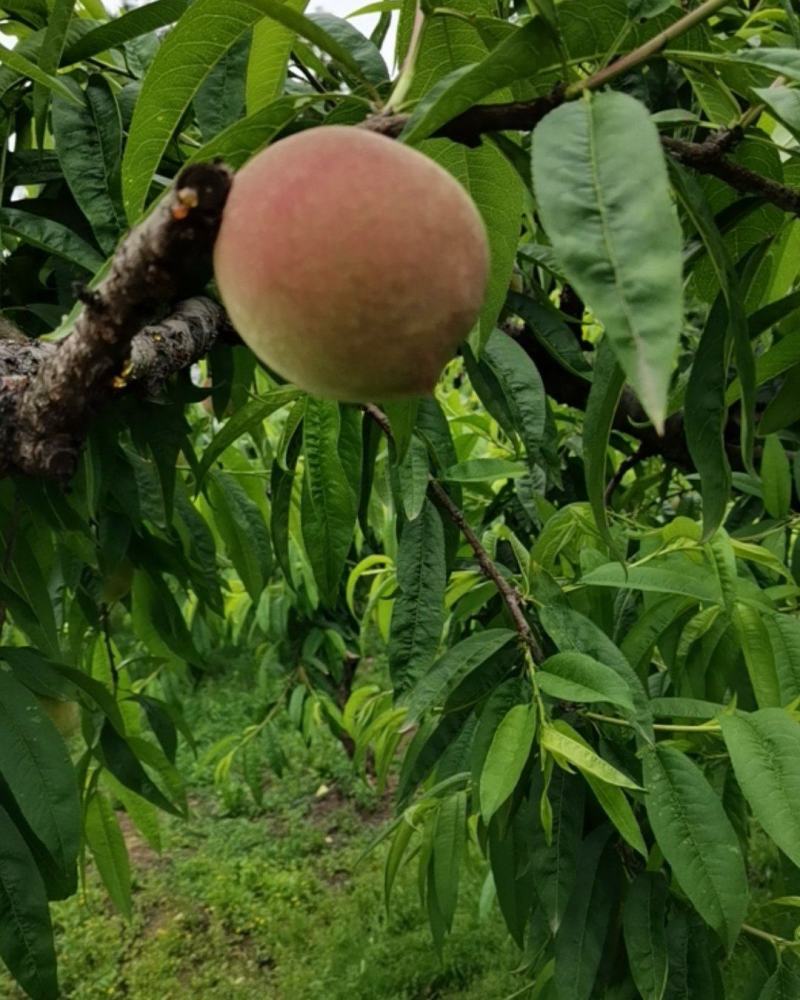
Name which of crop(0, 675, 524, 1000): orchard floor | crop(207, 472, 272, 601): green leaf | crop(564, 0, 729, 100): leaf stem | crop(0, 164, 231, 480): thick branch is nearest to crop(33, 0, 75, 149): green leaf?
crop(0, 164, 231, 480): thick branch

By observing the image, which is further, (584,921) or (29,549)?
(29,549)

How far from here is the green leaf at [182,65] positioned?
0.56m

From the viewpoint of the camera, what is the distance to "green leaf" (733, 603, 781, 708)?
3.41 ft

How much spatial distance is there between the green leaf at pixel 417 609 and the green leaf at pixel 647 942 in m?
0.33

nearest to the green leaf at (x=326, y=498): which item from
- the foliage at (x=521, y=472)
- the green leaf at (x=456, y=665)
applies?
the foliage at (x=521, y=472)

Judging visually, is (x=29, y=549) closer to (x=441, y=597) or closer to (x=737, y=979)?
(x=441, y=597)

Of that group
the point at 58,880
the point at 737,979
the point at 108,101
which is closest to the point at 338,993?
the point at 737,979

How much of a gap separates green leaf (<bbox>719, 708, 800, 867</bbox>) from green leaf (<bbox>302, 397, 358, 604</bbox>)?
1.40 feet

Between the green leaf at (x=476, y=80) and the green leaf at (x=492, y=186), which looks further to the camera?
the green leaf at (x=492, y=186)

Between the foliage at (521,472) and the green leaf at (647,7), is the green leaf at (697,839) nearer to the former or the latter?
the foliage at (521,472)

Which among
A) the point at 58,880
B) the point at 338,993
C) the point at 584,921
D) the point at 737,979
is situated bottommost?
the point at 338,993

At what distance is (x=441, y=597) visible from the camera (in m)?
1.13

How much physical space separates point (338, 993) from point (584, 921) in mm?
2228

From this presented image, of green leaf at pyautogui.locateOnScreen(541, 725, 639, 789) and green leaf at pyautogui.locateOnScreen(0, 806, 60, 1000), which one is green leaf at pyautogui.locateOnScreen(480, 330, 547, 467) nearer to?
green leaf at pyautogui.locateOnScreen(541, 725, 639, 789)
